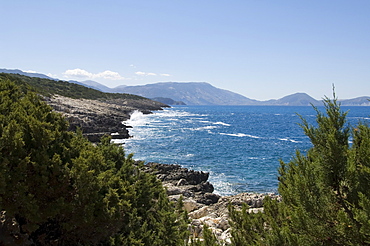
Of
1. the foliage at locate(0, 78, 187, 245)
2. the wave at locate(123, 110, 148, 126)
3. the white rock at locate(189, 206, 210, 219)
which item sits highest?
the foliage at locate(0, 78, 187, 245)

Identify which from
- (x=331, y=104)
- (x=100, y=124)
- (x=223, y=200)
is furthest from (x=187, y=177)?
(x=100, y=124)

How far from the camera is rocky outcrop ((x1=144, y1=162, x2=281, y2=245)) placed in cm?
1781

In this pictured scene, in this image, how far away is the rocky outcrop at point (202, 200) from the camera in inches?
701

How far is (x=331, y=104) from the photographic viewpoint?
806 centimetres

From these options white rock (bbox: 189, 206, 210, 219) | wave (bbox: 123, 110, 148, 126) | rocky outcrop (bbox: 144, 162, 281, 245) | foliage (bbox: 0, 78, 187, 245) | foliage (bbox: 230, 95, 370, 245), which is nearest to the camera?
foliage (bbox: 230, 95, 370, 245)

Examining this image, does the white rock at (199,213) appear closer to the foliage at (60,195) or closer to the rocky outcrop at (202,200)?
the rocky outcrop at (202,200)

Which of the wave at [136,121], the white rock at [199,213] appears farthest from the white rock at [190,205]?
the wave at [136,121]

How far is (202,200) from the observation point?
80.7ft

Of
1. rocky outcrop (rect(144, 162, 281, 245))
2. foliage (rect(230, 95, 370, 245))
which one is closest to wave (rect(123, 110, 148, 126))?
rocky outcrop (rect(144, 162, 281, 245))

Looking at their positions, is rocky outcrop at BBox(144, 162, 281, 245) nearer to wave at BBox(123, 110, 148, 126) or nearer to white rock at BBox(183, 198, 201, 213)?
white rock at BBox(183, 198, 201, 213)

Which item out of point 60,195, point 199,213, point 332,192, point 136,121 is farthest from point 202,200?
point 136,121

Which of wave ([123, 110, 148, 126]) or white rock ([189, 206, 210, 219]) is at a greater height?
wave ([123, 110, 148, 126])

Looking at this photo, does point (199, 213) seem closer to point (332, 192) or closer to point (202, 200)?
point (202, 200)

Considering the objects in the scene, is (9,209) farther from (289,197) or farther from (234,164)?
(234,164)
